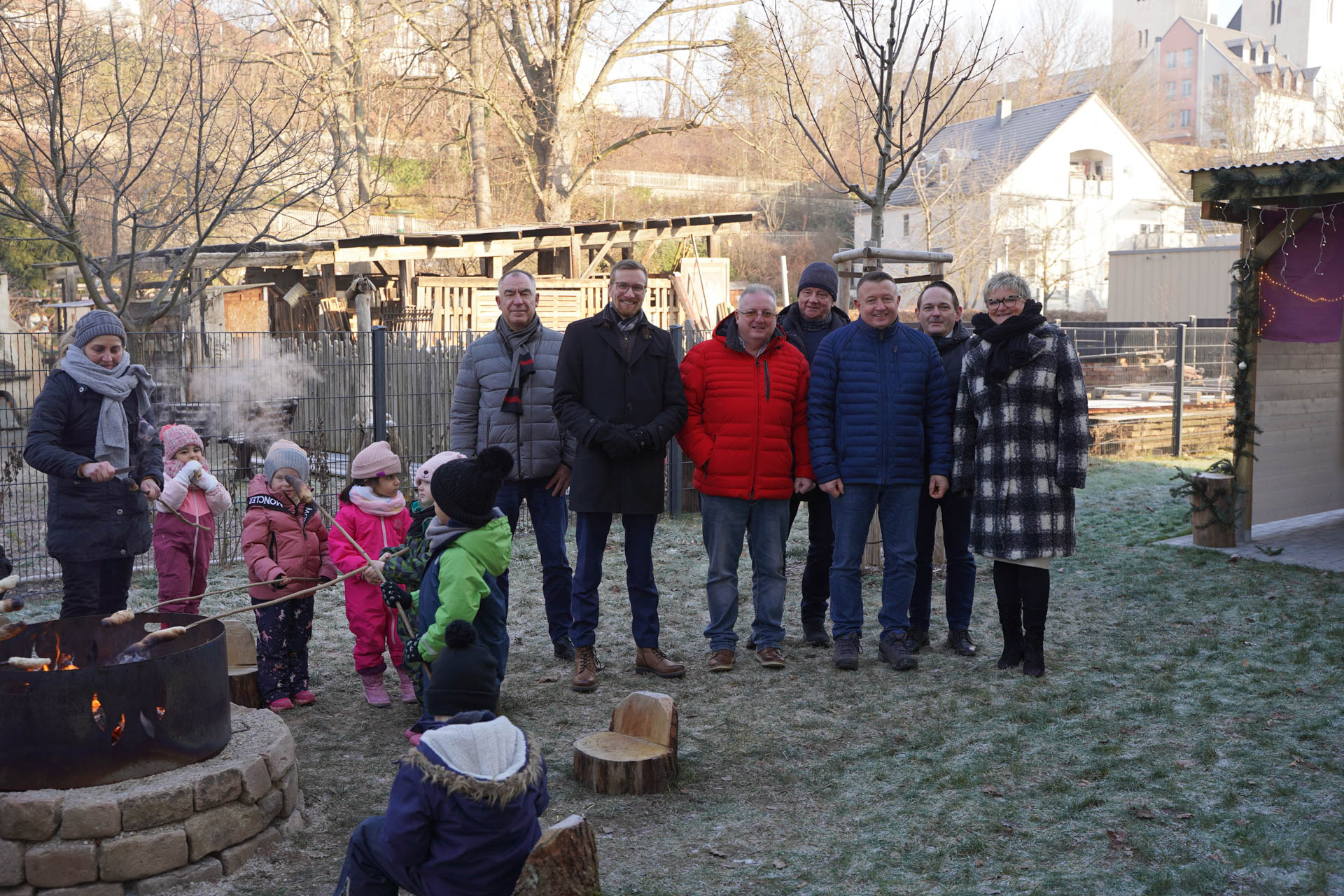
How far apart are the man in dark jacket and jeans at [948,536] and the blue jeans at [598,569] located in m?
1.48

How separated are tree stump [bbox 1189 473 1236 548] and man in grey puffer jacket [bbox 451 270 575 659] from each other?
221 inches

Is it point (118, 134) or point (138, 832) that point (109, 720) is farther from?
point (118, 134)

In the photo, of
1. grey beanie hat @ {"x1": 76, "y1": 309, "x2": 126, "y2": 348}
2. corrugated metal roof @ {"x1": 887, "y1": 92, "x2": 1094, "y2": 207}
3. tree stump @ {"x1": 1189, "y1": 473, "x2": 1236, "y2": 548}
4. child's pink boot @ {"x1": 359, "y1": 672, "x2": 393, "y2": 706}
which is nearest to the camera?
grey beanie hat @ {"x1": 76, "y1": 309, "x2": 126, "y2": 348}

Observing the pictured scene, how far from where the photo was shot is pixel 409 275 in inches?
665

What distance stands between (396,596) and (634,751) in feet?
4.16

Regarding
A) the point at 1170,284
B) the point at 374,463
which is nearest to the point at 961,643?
the point at 374,463

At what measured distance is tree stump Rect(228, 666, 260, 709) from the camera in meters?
4.83

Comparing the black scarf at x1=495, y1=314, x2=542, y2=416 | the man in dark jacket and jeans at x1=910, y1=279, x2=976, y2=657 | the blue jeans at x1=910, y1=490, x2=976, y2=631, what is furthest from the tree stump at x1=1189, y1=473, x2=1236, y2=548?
the black scarf at x1=495, y1=314, x2=542, y2=416

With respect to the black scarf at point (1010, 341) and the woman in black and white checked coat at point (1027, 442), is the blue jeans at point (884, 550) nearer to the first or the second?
the woman in black and white checked coat at point (1027, 442)

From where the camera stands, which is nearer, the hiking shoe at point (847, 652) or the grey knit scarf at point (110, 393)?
the grey knit scarf at point (110, 393)

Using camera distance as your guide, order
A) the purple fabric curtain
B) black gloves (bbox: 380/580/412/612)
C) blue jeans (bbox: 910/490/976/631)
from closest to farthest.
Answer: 1. black gloves (bbox: 380/580/412/612)
2. blue jeans (bbox: 910/490/976/631)
3. the purple fabric curtain

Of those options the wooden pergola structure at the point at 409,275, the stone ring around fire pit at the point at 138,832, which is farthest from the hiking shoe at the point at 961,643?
the wooden pergola structure at the point at 409,275

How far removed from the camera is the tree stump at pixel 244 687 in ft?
15.9

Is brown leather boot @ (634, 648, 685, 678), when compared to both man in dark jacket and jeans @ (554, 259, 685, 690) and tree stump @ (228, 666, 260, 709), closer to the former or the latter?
man in dark jacket and jeans @ (554, 259, 685, 690)
